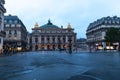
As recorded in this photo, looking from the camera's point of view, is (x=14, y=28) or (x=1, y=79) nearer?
(x=1, y=79)

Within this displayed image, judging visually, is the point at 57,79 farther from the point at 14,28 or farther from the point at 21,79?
the point at 14,28

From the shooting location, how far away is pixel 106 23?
184 meters

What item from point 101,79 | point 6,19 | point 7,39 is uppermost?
point 6,19

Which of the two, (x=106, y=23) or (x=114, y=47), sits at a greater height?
(x=106, y=23)

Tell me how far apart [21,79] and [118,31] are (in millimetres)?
136768

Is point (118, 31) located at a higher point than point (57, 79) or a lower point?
higher

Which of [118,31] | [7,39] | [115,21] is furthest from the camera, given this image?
[115,21]

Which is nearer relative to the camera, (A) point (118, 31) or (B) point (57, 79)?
(B) point (57, 79)

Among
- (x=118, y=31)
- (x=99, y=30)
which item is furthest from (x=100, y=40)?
(x=118, y=31)

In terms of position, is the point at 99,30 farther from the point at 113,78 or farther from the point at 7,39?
the point at 113,78

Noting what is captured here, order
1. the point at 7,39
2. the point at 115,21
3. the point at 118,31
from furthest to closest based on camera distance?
the point at 115,21
the point at 7,39
the point at 118,31

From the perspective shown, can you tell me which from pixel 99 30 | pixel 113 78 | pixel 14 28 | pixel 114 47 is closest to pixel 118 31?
pixel 114 47

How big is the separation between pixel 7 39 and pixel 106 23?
194ft

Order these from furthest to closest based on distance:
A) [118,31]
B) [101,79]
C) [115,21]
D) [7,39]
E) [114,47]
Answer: [115,21] < [114,47] < [7,39] < [118,31] < [101,79]
